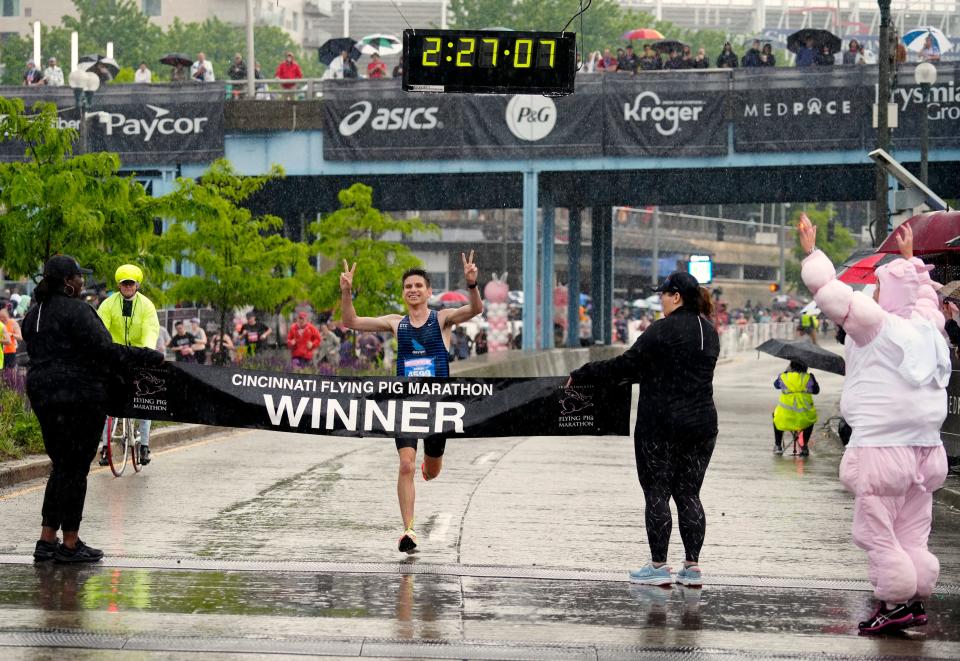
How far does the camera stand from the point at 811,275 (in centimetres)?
829

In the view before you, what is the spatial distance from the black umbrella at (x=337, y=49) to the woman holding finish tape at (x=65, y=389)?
33.2m

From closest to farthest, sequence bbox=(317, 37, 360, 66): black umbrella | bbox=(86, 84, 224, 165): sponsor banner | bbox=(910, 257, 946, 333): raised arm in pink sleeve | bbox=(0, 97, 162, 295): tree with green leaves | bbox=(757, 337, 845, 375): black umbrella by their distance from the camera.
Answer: bbox=(910, 257, 946, 333): raised arm in pink sleeve
bbox=(757, 337, 845, 375): black umbrella
bbox=(0, 97, 162, 295): tree with green leaves
bbox=(86, 84, 224, 165): sponsor banner
bbox=(317, 37, 360, 66): black umbrella

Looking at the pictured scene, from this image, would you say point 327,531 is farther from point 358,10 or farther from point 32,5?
point 358,10

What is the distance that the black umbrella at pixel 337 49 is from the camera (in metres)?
43.2

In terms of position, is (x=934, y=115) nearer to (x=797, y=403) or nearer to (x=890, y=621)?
(x=797, y=403)

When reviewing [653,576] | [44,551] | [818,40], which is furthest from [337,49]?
[653,576]

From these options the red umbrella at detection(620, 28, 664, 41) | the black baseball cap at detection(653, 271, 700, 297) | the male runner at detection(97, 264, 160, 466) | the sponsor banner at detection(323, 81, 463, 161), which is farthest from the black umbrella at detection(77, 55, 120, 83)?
the black baseball cap at detection(653, 271, 700, 297)

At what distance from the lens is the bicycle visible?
15485 millimetres

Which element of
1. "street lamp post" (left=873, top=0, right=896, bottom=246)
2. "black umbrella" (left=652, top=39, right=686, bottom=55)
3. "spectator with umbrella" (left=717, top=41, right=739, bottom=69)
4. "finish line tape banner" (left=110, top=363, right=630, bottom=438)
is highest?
"black umbrella" (left=652, top=39, right=686, bottom=55)

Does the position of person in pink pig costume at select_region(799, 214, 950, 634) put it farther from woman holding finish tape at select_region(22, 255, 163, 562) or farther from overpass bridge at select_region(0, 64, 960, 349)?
overpass bridge at select_region(0, 64, 960, 349)

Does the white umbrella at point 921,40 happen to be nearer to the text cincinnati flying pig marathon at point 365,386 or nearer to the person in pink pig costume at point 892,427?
the text cincinnati flying pig marathon at point 365,386

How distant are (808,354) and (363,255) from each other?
58.5 ft

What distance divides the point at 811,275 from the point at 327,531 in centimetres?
481

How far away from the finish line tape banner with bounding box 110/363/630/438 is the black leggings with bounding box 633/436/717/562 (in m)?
1.11
